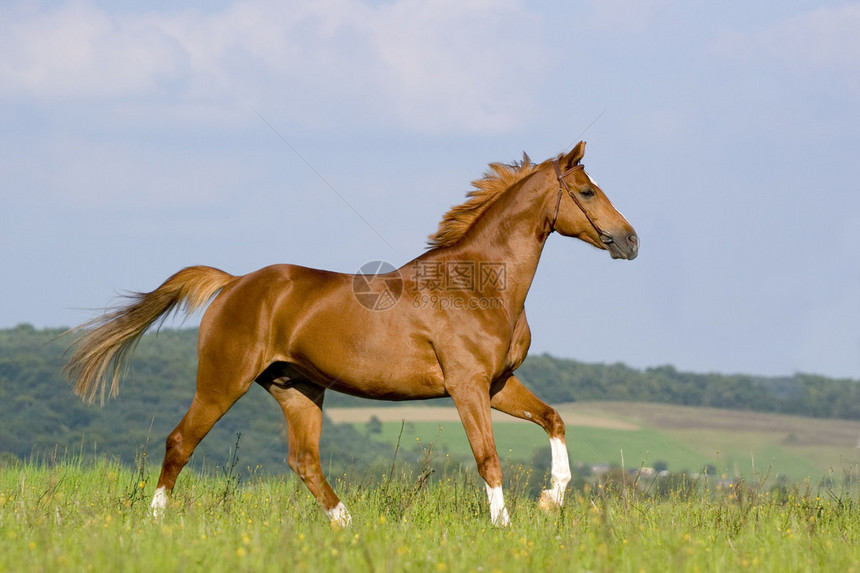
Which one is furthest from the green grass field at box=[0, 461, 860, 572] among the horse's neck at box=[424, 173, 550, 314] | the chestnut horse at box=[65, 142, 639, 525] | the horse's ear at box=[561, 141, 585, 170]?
the horse's ear at box=[561, 141, 585, 170]

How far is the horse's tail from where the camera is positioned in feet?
23.5

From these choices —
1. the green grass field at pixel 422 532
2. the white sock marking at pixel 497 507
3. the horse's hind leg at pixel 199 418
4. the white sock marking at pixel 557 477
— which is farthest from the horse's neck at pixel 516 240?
the horse's hind leg at pixel 199 418

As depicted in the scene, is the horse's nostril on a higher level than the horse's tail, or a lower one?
higher

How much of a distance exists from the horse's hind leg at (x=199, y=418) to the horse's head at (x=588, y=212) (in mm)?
2796

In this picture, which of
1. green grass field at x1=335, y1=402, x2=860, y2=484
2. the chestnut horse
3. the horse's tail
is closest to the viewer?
the chestnut horse

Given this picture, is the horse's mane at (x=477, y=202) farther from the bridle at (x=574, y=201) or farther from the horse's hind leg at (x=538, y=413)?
the horse's hind leg at (x=538, y=413)

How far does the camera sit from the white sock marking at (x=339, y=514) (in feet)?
19.1

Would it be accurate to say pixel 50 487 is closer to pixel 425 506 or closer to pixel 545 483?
pixel 425 506

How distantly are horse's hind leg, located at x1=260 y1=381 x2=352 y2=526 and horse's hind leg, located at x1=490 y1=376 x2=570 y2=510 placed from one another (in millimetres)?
1480

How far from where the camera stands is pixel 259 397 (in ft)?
186

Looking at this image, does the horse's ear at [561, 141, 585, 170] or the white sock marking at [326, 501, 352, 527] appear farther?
the horse's ear at [561, 141, 585, 170]

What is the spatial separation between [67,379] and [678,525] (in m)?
5.17

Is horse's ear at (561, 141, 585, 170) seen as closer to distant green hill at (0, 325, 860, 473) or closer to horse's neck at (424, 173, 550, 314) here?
horse's neck at (424, 173, 550, 314)

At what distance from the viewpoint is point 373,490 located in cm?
732
